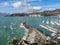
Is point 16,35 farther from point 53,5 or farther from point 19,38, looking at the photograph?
point 53,5

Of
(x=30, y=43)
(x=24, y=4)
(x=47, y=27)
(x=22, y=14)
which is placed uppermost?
(x=24, y=4)

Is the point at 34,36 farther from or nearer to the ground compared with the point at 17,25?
nearer to the ground

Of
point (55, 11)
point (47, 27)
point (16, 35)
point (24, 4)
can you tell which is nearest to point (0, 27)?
point (16, 35)

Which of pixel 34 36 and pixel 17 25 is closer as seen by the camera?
pixel 34 36

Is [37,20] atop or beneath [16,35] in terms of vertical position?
atop

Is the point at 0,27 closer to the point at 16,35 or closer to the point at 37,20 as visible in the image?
the point at 16,35

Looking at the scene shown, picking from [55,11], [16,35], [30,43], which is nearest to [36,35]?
[30,43]
